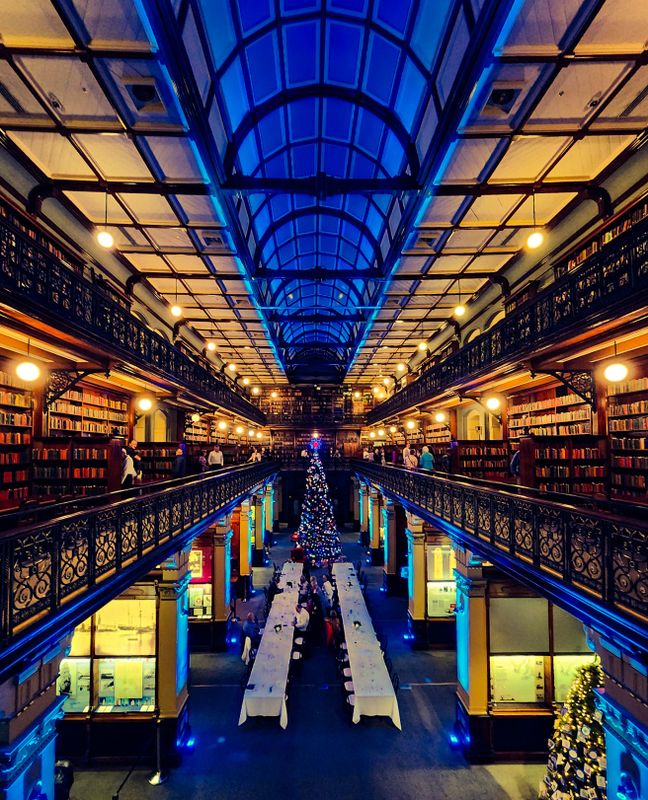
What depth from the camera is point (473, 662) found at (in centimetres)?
819

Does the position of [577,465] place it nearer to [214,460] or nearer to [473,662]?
[473,662]

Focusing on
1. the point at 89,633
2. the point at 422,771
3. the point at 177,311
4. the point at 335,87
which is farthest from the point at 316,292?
the point at 422,771

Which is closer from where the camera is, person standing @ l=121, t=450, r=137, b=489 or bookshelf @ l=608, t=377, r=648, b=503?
bookshelf @ l=608, t=377, r=648, b=503

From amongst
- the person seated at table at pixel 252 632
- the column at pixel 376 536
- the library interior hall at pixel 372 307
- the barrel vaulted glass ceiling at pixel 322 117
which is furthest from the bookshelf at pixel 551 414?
the column at pixel 376 536

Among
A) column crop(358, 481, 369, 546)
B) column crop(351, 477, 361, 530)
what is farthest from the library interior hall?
column crop(351, 477, 361, 530)

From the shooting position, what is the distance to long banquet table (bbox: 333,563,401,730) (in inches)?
341

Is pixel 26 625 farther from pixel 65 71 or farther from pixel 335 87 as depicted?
pixel 335 87

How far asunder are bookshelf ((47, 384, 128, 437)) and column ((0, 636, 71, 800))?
5.50 metres

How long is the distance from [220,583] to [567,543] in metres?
10.5

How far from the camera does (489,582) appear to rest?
8.43 m

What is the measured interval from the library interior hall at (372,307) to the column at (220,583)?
0.06m

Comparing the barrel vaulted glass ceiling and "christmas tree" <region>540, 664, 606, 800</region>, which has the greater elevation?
the barrel vaulted glass ceiling

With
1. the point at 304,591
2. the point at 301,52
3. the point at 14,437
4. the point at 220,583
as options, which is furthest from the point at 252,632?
the point at 301,52

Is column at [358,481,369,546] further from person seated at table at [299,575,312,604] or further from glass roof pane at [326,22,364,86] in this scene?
glass roof pane at [326,22,364,86]
